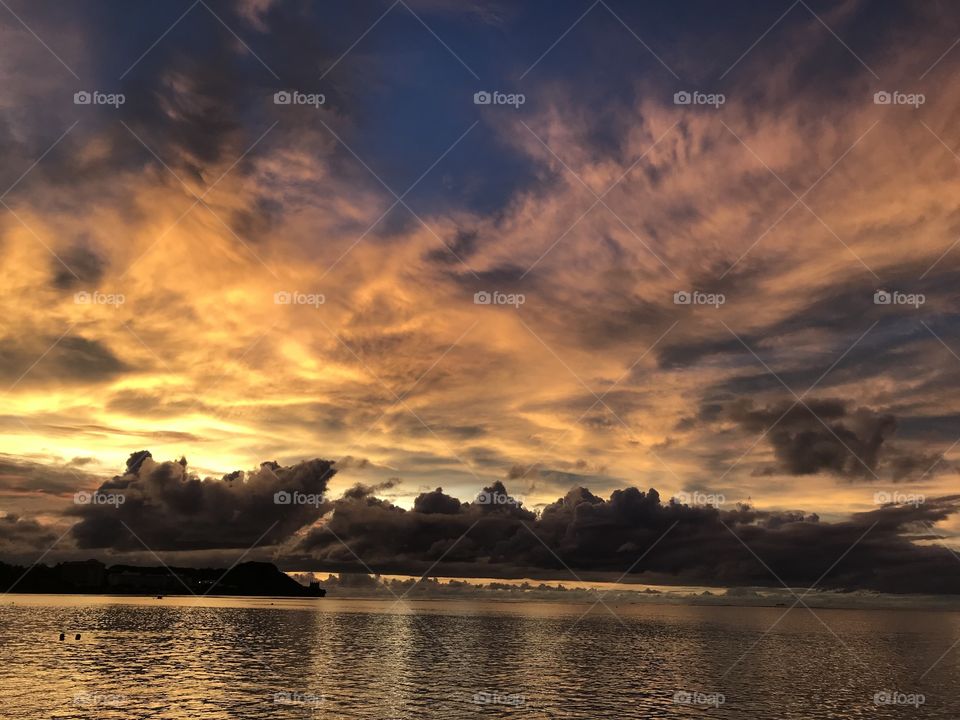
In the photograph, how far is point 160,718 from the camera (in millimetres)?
60375

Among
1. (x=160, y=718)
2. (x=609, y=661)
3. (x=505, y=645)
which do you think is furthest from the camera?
(x=505, y=645)

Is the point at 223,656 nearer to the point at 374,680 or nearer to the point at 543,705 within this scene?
the point at 374,680

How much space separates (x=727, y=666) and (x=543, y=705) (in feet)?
178

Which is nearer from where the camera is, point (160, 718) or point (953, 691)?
point (160, 718)

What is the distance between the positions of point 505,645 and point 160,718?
93.6 metres

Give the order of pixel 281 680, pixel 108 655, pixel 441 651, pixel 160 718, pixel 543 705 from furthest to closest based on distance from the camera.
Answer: pixel 441 651 < pixel 108 655 < pixel 281 680 < pixel 543 705 < pixel 160 718

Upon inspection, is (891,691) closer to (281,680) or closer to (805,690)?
(805,690)

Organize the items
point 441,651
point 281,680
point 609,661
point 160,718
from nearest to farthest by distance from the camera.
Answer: point 160,718 → point 281,680 → point 609,661 → point 441,651

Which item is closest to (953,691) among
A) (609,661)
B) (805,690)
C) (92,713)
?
(805,690)

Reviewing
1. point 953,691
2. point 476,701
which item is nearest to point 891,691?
point 953,691

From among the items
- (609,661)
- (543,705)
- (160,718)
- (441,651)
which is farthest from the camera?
(441,651)

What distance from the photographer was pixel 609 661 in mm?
117312

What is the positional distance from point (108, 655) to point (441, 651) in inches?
2085

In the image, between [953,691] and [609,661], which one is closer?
[953,691]
